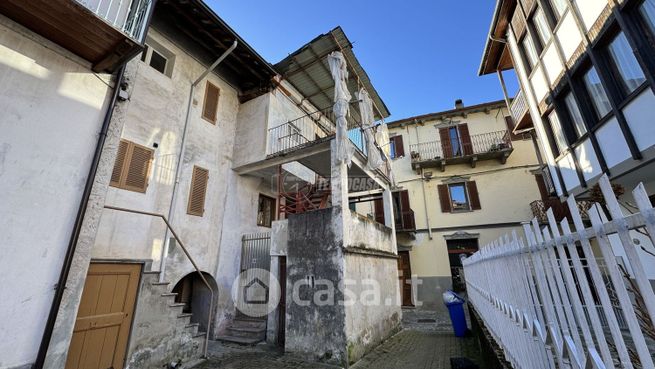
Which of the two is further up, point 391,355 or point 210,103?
point 210,103

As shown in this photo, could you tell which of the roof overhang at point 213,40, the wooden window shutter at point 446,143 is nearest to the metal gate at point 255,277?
the roof overhang at point 213,40

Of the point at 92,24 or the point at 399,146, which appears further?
the point at 399,146

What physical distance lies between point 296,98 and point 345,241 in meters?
7.85

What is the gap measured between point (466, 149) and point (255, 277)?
41.5ft

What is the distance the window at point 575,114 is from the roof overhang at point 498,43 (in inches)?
156

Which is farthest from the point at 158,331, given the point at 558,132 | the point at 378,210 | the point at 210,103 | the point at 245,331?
the point at 378,210

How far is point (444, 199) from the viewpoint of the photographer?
48.3 ft

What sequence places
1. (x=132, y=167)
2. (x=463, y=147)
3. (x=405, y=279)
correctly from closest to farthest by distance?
(x=132, y=167)
(x=405, y=279)
(x=463, y=147)

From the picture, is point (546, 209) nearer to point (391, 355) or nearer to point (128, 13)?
point (391, 355)

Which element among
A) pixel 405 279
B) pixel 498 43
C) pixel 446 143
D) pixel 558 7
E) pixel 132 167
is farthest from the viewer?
pixel 446 143

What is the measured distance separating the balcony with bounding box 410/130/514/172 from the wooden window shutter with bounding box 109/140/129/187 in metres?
13.0

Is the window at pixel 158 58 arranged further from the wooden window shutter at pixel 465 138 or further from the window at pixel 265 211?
the wooden window shutter at pixel 465 138

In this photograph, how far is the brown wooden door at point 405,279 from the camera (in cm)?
1395

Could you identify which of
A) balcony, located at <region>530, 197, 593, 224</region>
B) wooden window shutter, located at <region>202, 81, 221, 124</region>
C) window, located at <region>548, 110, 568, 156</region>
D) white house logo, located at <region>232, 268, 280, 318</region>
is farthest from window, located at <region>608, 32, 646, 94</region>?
wooden window shutter, located at <region>202, 81, 221, 124</region>
